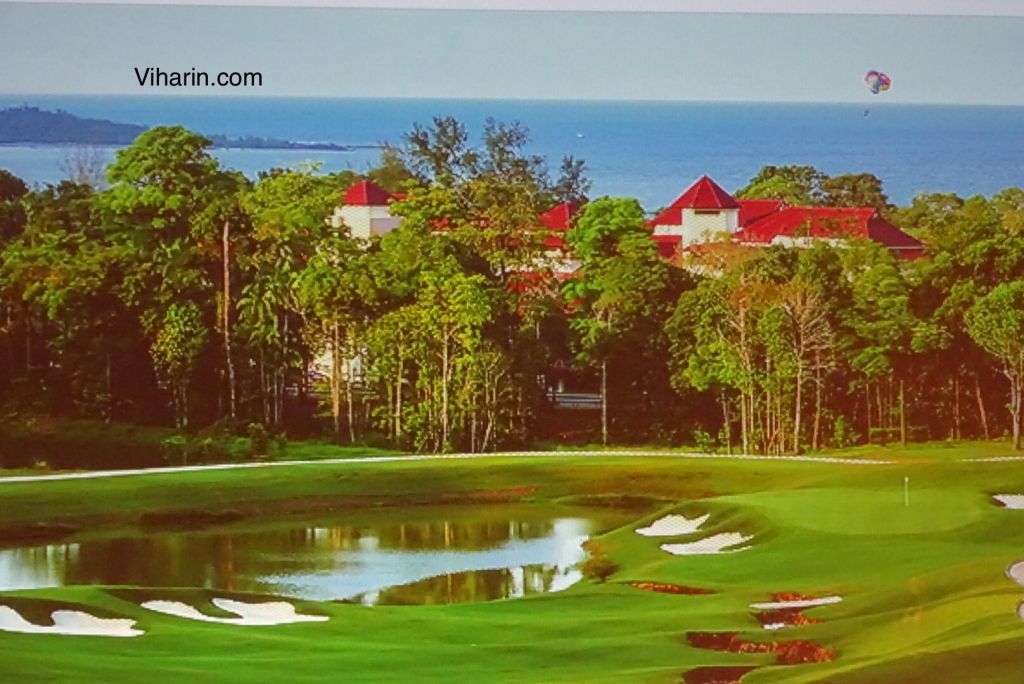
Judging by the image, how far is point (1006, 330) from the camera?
15.7 ft

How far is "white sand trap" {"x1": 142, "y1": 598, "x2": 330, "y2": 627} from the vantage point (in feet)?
14.4

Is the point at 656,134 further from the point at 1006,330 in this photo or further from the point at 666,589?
the point at 666,589

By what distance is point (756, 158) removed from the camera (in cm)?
479

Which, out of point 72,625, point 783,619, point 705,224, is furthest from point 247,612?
point 705,224

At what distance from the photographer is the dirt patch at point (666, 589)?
4.53 meters

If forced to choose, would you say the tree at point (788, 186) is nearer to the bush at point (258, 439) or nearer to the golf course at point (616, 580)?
the golf course at point (616, 580)

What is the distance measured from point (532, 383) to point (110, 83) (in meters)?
1.80

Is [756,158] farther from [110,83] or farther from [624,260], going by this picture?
[110,83]

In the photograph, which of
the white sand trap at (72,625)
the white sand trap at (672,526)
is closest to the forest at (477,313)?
the white sand trap at (672,526)

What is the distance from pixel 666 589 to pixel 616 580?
0.58 feet

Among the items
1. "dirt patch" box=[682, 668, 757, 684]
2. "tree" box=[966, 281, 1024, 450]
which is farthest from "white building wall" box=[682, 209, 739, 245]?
"dirt patch" box=[682, 668, 757, 684]

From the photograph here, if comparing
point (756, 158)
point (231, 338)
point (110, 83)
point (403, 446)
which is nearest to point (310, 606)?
point (403, 446)

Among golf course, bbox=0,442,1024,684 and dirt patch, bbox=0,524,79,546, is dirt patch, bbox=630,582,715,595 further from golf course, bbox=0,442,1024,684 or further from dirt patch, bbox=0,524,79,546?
dirt patch, bbox=0,524,79,546

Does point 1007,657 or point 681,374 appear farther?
point 681,374
